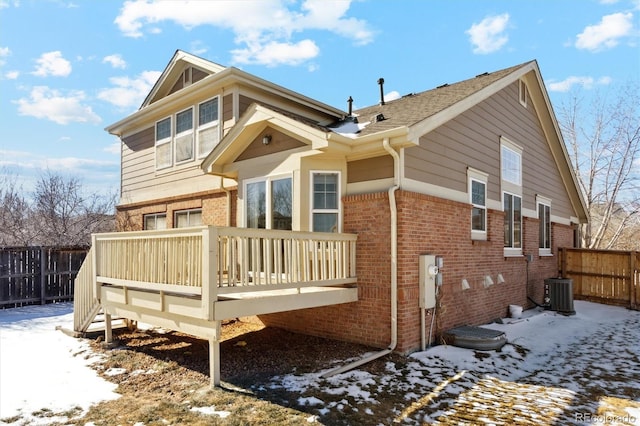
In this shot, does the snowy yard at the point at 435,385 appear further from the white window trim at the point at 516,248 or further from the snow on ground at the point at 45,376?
the white window trim at the point at 516,248

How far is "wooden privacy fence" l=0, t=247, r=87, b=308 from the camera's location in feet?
40.0

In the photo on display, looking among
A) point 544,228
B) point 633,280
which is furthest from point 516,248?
point 633,280

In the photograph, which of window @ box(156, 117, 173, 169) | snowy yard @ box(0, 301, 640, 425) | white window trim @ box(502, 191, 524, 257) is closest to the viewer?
snowy yard @ box(0, 301, 640, 425)

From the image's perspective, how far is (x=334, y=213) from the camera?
24.9ft

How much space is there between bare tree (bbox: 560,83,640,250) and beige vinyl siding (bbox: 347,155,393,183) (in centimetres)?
2133

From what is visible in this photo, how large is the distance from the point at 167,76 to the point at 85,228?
32.0 ft

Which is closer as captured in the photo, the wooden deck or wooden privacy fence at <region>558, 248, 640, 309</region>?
the wooden deck

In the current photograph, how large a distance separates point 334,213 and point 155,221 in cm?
711

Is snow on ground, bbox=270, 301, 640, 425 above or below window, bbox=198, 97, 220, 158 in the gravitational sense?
below

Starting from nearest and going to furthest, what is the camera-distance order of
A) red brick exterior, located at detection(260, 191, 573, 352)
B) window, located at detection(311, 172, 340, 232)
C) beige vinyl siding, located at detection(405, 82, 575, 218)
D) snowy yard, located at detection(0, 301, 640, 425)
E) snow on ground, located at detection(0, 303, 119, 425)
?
snowy yard, located at detection(0, 301, 640, 425) < snow on ground, located at detection(0, 303, 119, 425) < red brick exterior, located at detection(260, 191, 573, 352) < window, located at detection(311, 172, 340, 232) < beige vinyl siding, located at detection(405, 82, 575, 218)

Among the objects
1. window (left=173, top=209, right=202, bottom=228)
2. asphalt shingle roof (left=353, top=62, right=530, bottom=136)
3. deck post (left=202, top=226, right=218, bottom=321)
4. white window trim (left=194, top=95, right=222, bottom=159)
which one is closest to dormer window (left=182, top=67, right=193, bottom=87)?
white window trim (left=194, top=95, right=222, bottom=159)

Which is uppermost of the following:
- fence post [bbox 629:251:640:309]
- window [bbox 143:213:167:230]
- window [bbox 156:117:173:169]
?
window [bbox 156:117:173:169]

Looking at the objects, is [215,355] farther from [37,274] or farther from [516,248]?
[37,274]

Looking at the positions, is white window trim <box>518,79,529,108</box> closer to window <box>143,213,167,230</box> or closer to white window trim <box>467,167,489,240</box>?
white window trim <box>467,167,489,240</box>
